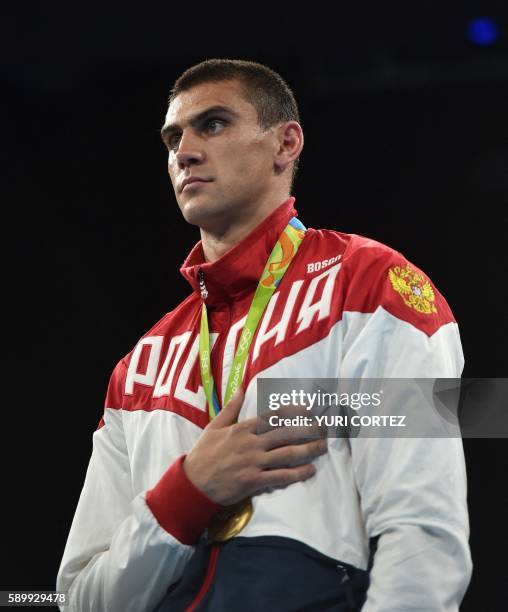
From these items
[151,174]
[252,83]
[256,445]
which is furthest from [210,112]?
[151,174]

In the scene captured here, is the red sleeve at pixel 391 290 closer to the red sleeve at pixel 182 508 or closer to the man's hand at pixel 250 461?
the man's hand at pixel 250 461

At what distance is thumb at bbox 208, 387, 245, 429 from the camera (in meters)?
1.47

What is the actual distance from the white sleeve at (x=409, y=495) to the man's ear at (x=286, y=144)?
0.58 m

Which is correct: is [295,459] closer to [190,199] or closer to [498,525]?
[190,199]

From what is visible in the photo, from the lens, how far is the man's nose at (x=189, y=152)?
1779mm

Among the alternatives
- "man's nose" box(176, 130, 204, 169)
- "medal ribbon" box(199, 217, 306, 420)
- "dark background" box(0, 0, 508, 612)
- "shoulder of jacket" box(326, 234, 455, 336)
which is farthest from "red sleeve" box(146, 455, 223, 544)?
"dark background" box(0, 0, 508, 612)

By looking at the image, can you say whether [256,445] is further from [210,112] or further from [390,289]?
[210,112]

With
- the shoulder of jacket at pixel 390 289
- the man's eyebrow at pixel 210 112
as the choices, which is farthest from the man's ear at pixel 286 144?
the shoulder of jacket at pixel 390 289

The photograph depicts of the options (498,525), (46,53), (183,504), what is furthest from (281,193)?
(46,53)

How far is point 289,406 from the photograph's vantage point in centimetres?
142

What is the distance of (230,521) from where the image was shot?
144cm

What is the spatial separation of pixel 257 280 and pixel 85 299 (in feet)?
5.48

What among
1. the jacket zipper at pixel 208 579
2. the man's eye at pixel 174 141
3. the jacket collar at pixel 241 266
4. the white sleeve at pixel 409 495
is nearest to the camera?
the white sleeve at pixel 409 495

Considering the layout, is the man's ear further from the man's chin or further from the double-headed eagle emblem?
the double-headed eagle emblem
